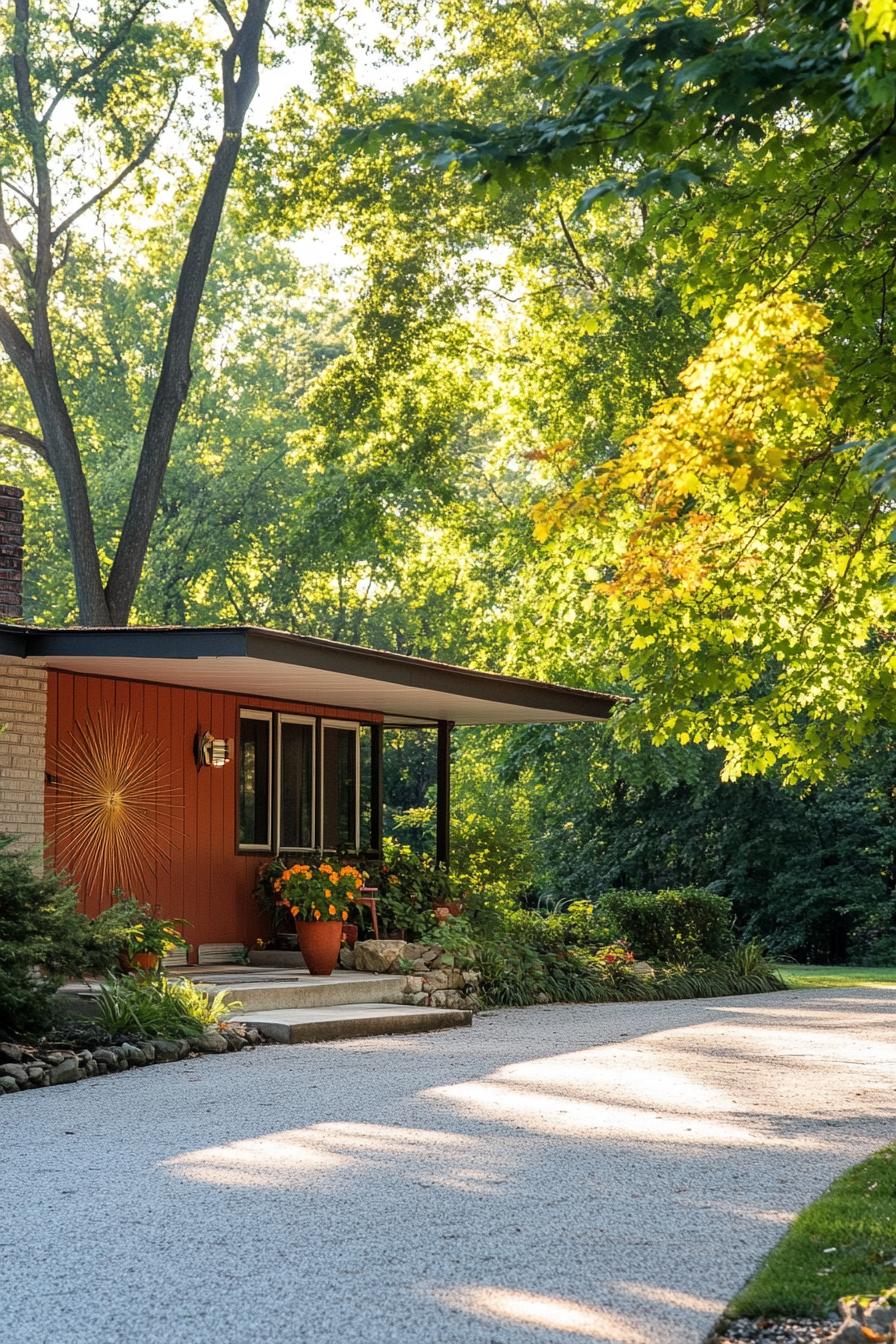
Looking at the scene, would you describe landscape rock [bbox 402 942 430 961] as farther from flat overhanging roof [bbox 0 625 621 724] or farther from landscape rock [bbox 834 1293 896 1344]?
landscape rock [bbox 834 1293 896 1344]

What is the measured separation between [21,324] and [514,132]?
20.1 meters

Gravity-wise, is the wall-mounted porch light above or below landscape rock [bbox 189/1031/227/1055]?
above

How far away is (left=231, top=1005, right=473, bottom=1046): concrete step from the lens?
34.1 feet

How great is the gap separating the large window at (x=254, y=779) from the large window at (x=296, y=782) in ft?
0.67

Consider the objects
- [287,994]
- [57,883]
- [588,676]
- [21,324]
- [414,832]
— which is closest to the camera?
[57,883]

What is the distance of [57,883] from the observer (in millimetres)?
9445

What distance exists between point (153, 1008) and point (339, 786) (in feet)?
21.1

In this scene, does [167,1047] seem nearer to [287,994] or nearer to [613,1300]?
[287,994]

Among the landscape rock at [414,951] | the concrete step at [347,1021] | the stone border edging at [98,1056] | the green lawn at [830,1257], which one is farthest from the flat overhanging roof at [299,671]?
the green lawn at [830,1257]

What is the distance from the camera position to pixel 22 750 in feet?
38.9

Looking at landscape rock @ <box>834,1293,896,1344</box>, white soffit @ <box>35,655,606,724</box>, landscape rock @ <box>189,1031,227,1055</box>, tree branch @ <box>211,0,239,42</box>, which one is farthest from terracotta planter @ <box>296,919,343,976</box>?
tree branch @ <box>211,0,239,42</box>

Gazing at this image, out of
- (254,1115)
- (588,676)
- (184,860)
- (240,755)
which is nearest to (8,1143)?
Result: (254,1115)

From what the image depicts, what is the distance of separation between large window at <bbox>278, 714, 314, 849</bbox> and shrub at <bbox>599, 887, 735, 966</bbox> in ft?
11.6

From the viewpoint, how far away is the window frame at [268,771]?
47.9 feet
